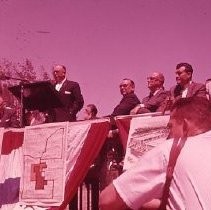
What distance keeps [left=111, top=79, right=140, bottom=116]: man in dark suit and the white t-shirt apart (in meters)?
5.84

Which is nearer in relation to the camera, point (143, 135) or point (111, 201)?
point (111, 201)

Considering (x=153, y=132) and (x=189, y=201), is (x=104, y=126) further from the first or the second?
(x=189, y=201)

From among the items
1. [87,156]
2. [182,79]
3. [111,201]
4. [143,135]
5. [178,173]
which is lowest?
[87,156]

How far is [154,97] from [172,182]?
17.9 ft

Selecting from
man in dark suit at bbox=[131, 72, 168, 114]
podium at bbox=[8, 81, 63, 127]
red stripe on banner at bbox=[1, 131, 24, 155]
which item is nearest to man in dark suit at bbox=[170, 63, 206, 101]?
man in dark suit at bbox=[131, 72, 168, 114]

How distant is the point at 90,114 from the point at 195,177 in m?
7.44

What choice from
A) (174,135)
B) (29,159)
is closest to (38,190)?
(29,159)

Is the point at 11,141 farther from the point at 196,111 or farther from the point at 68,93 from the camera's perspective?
the point at 196,111

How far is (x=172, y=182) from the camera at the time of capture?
2057 millimetres

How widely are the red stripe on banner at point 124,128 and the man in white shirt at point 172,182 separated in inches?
156

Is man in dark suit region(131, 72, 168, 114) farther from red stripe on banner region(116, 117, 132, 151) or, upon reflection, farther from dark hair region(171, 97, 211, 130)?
dark hair region(171, 97, 211, 130)

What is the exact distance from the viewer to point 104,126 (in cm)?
639

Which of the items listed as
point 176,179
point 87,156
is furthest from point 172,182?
point 87,156

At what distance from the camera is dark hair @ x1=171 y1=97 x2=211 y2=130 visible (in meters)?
2.20
